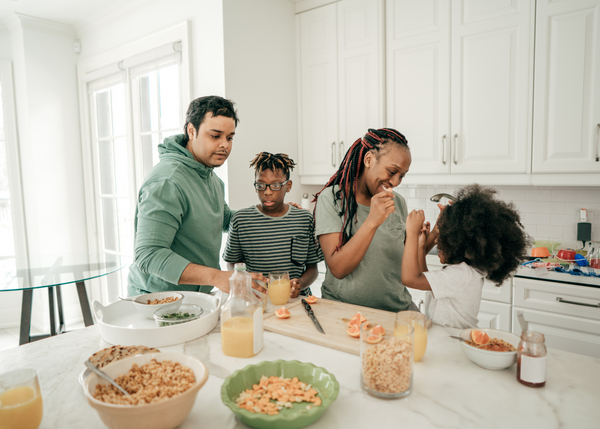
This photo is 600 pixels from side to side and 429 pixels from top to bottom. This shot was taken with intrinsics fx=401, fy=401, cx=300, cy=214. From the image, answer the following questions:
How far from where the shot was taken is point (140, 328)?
42.9 inches

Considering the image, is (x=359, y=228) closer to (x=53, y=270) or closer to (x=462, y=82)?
(x=462, y=82)

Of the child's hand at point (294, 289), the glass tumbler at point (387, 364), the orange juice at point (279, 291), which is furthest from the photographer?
the child's hand at point (294, 289)

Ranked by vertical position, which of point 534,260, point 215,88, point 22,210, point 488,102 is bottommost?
point 534,260

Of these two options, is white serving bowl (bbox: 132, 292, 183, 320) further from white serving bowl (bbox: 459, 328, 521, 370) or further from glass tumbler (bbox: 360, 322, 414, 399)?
white serving bowl (bbox: 459, 328, 521, 370)

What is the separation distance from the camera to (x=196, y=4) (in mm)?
2680

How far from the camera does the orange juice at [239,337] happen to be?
101cm

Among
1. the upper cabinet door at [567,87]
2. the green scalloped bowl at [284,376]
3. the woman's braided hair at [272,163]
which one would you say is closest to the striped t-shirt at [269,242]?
the woman's braided hair at [272,163]

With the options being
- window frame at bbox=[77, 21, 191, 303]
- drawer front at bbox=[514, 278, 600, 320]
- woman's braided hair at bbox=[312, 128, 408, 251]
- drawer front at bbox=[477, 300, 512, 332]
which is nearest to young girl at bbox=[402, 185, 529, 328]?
woman's braided hair at bbox=[312, 128, 408, 251]

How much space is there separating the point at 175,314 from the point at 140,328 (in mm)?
116

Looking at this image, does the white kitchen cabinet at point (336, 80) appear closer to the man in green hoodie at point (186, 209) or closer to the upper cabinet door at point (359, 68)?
the upper cabinet door at point (359, 68)

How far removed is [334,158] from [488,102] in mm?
1106

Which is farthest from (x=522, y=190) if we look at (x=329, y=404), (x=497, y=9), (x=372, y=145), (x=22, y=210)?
(x=22, y=210)

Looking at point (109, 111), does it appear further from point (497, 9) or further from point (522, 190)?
point (522, 190)

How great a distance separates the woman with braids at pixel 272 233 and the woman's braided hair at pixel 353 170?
0.22 meters
